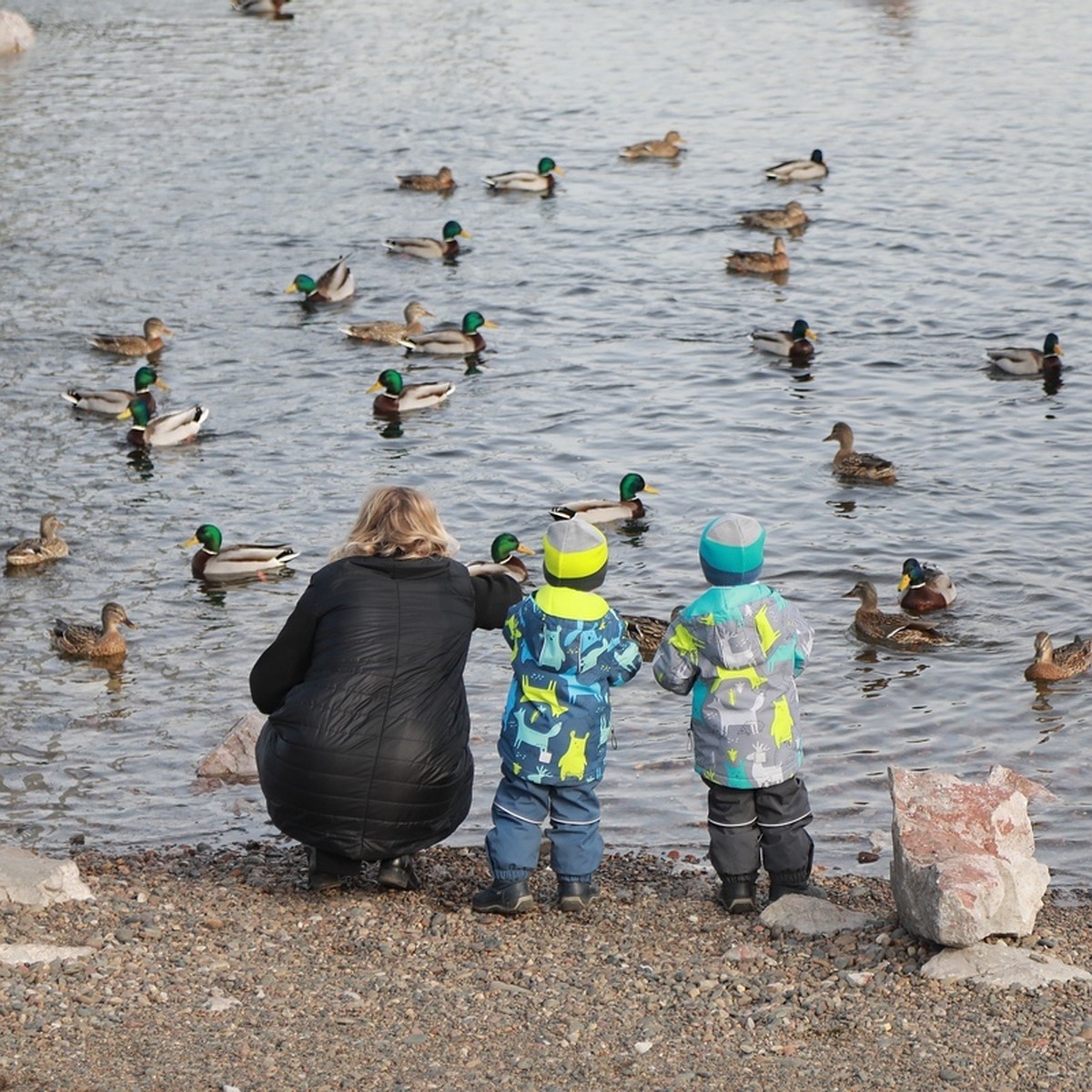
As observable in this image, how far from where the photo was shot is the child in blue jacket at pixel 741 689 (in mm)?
7383

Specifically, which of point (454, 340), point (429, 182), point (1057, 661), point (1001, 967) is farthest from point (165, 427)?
point (1001, 967)

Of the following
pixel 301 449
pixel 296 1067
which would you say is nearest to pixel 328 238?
pixel 301 449

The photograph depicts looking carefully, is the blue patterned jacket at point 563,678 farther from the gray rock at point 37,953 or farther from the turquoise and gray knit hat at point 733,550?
the gray rock at point 37,953

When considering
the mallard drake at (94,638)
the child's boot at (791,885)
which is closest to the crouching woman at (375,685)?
the child's boot at (791,885)

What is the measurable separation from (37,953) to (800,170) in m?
20.8

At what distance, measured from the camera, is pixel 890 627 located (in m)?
12.4

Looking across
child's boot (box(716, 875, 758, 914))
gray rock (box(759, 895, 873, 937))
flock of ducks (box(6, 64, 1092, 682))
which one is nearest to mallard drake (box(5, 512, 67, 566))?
flock of ducks (box(6, 64, 1092, 682))

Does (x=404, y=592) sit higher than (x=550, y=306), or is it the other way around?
(x=404, y=592)

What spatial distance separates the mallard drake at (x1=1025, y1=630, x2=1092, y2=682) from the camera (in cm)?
1177

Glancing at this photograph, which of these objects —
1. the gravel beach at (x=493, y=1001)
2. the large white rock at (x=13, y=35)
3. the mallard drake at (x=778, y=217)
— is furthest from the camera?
the large white rock at (x=13, y=35)

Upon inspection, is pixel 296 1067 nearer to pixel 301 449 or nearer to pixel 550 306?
pixel 301 449

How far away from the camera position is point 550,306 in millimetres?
21109

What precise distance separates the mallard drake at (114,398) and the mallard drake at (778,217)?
347 inches

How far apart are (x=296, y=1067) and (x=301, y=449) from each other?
442 inches
